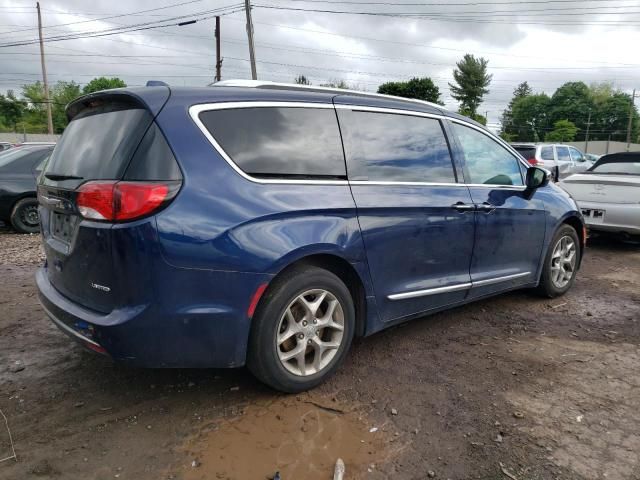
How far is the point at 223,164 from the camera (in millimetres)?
2516

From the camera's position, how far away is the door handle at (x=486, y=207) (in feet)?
12.4

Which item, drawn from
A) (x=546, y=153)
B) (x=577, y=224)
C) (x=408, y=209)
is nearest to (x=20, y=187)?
(x=408, y=209)

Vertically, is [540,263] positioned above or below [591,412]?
above

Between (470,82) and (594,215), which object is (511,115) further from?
(594,215)

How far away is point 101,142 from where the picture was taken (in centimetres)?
261

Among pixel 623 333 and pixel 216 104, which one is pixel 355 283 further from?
pixel 623 333

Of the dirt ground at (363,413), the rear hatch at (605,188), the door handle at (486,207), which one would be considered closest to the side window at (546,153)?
the rear hatch at (605,188)

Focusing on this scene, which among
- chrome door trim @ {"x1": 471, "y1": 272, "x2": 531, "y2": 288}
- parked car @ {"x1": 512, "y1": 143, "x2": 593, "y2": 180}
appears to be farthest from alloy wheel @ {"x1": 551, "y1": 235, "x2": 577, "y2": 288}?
parked car @ {"x1": 512, "y1": 143, "x2": 593, "y2": 180}

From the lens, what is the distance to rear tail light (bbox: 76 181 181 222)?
2.29m

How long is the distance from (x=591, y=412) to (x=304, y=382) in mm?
1637

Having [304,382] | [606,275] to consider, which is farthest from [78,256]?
[606,275]

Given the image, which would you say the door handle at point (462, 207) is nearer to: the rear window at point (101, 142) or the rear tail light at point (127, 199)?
the rear tail light at point (127, 199)

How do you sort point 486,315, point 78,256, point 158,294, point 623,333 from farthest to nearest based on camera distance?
1. point 486,315
2. point 623,333
3. point 78,256
4. point 158,294

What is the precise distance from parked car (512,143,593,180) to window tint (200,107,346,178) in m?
11.0
